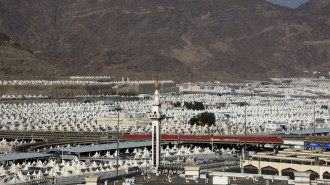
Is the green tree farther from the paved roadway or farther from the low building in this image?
the low building

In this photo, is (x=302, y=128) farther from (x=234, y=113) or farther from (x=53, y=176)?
(x=53, y=176)

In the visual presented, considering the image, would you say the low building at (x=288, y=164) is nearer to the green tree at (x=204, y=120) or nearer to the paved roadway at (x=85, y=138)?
the paved roadway at (x=85, y=138)

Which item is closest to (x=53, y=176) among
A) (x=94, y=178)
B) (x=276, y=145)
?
(x=94, y=178)

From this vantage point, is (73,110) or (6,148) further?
(73,110)

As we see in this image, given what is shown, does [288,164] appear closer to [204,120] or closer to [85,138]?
[85,138]

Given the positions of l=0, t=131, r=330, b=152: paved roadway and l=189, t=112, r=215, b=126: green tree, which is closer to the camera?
l=0, t=131, r=330, b=152: paved roadway

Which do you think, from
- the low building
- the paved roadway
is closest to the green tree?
the paved roadway

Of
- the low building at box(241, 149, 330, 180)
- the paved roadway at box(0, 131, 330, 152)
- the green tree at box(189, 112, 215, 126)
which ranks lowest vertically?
the low building at box(241, 149, 330, 180)

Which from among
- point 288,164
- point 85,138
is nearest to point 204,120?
point 85,138

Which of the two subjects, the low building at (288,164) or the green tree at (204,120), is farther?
the green tree at (204,120)

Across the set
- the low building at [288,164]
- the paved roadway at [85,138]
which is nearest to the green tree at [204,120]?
the paved roadway at [85,138]

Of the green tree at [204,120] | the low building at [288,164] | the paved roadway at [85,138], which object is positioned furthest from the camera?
the green tree at [204,120]
